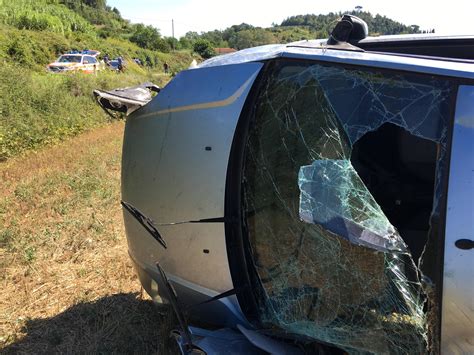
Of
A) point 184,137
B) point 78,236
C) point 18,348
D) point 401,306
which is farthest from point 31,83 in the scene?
point 401,306

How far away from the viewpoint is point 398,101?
6.06 ft

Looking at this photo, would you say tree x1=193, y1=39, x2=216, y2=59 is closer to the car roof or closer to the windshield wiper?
the windshield wiper

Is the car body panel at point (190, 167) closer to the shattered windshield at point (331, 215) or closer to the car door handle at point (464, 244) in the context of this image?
the shattered windshield at point (331, 215)

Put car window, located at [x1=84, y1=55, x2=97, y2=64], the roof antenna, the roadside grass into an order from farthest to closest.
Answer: car window, located at [x1=84, y1=55, x2=97, y2=64] → the roadside grass → the roof antenna

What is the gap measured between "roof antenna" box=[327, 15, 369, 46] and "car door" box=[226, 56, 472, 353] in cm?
37

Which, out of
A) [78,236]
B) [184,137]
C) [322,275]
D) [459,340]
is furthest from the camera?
[78,236]

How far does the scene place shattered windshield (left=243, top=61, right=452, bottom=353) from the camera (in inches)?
69.2

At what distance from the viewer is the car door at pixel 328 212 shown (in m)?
1.74

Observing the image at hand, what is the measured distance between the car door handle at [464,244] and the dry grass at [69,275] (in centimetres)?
179

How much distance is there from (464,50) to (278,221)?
4.64 ft

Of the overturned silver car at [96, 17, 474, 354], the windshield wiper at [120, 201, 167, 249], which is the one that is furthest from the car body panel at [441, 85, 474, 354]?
the windshield wiper at [120, 201, 167, 249]

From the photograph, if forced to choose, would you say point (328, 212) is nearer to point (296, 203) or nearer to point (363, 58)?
point (296, 203)

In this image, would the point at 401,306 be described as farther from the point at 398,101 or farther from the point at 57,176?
the point at 57,176

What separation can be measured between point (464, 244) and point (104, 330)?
89.2 inches
